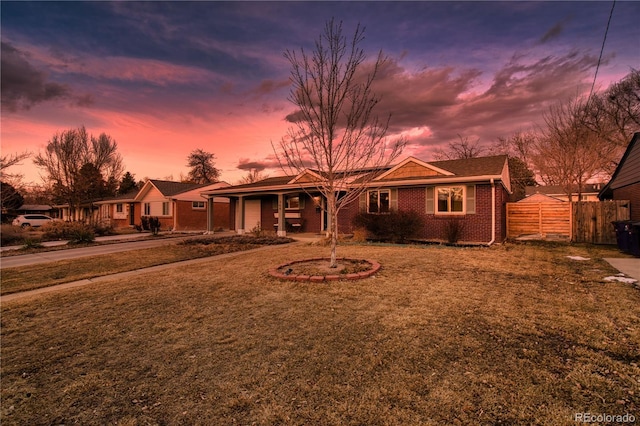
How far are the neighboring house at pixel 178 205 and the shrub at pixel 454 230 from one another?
19566mm

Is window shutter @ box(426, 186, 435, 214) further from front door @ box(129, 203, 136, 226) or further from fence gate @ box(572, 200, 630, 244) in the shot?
front door @ box(129, 203, 136, 226)

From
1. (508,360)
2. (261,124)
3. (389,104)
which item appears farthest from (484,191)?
(508,360)

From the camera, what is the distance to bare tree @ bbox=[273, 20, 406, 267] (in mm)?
6949

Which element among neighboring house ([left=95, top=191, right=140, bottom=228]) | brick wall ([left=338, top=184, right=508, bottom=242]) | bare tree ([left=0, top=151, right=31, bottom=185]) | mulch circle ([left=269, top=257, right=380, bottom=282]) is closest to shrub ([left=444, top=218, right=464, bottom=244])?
brick wall ([left=338, top=184, right=508, bottom=242])

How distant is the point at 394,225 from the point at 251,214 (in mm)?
12090

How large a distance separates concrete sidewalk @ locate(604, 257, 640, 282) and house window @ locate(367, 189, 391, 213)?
8.59 m

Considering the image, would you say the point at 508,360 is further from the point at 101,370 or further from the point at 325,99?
the point at 325,99

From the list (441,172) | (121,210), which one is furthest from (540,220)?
(121,210)

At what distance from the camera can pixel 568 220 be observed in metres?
14.3

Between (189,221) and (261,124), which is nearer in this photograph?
(261,124)

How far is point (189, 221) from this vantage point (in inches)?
1056

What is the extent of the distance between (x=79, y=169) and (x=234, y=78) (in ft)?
85.4

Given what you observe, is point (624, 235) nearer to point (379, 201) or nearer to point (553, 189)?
point (379, 201)

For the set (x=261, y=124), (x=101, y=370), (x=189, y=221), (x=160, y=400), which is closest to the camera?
(x=160, y=400)
